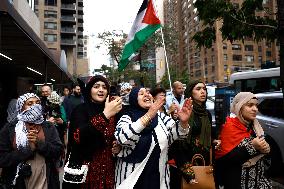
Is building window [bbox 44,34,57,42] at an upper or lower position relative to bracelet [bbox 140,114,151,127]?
upper

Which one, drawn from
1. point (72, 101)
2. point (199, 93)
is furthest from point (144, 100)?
point (72, 101)

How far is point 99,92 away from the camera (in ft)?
12.5

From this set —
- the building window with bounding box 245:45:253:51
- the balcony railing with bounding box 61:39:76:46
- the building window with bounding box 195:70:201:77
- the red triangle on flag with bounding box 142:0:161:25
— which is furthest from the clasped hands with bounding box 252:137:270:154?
the building window with bounding box 195:70:201:77

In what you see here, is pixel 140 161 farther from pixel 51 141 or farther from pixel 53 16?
pixel 53 16

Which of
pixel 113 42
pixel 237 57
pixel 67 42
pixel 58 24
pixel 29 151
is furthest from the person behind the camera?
pixel 237 57

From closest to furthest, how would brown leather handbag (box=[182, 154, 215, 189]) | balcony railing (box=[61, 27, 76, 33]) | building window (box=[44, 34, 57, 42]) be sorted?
A: brown leather handbag (box=[182, 154, 215, 189]), building window (box=[44, 34, 57, 42]), balcony railing (box=[61, 27, 76, 33])

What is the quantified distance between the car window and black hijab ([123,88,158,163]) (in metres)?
5.57

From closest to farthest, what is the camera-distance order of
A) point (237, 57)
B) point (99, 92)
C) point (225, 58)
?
point (99, 92)
point (225, 58)
point (237, 57)

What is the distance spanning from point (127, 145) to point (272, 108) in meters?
6.12

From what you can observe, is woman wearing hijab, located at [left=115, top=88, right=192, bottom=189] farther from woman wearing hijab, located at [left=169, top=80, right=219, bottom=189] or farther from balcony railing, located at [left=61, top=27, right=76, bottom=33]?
balcony railing, located at [left=61, top=27, right=76, bottom=33]

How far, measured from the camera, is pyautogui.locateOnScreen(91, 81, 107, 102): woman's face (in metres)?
3.80

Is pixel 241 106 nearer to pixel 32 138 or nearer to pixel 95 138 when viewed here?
pixel 95 138

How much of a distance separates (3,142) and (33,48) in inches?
362

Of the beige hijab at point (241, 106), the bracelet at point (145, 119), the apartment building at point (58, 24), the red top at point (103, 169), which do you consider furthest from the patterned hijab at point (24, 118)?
the apartment building at point (58, 24)
